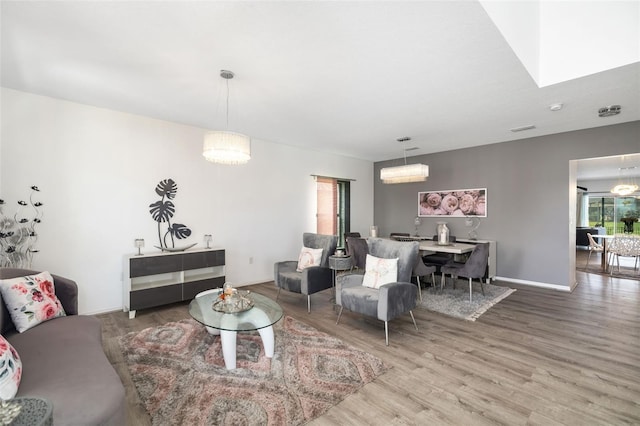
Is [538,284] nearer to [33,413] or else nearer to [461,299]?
[461,299]

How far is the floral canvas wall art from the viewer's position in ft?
19.3

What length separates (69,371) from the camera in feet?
5.27

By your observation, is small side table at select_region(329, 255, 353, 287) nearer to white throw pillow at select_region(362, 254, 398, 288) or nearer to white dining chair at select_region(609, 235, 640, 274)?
white throw pillow at select_region(362, 254, 398, 288)

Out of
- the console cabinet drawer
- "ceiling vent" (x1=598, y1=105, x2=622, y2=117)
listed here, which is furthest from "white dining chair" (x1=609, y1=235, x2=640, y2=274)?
the console cabinet drawer

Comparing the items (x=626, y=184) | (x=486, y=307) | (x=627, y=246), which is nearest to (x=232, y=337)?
(x=486, y=307)

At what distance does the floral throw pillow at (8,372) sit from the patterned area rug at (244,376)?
76cm

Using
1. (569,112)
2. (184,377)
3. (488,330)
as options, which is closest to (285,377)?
(184,377)

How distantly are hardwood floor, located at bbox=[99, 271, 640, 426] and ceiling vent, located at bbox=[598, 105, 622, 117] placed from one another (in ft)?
8.68

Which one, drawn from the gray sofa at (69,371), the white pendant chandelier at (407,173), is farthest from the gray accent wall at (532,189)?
the gray sofa at (69,371)

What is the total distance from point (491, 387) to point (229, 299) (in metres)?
2.27

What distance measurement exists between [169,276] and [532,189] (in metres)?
6.33

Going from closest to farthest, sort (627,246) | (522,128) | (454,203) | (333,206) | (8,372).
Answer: (8,372) < (522,128) < (627,246) < (454,203) < (333,206)

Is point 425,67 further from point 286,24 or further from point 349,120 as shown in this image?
point 349,120

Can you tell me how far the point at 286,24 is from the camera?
6.77ft
